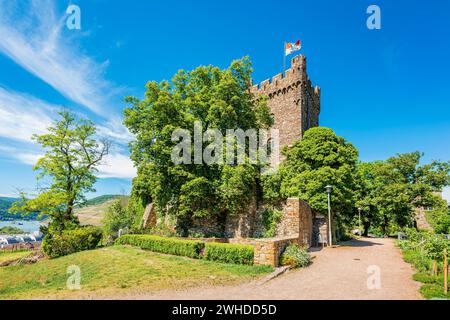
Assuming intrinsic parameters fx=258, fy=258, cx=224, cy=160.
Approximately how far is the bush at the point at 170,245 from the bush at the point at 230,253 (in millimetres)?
796

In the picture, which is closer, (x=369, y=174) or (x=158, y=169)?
(x=158, y=169)

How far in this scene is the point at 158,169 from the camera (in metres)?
19.4

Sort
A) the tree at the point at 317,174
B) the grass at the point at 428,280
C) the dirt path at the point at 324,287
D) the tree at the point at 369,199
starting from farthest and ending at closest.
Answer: the tree at the point at 369,199, the tree at the point at 317,174, the dirt path at the point at 324,287, the grass at the point at 428,280

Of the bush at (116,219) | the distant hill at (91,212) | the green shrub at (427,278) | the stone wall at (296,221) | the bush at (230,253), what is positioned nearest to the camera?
the green shrub at (427,278)

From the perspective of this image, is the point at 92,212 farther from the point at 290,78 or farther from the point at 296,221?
the point at 296,221

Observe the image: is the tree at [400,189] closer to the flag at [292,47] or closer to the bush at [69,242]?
the flag at [292,47]

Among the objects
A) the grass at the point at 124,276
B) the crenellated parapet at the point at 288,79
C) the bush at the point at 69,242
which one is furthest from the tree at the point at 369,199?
the bush at the point at 69,242

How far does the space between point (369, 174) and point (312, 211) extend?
22.3 meters

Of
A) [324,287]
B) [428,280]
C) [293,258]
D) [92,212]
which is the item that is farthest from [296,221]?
[92,212]

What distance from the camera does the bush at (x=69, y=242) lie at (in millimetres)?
18970

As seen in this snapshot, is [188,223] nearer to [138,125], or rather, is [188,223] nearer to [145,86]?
[138,125]

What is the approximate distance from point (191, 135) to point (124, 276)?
1171cm

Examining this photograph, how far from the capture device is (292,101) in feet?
84.2
